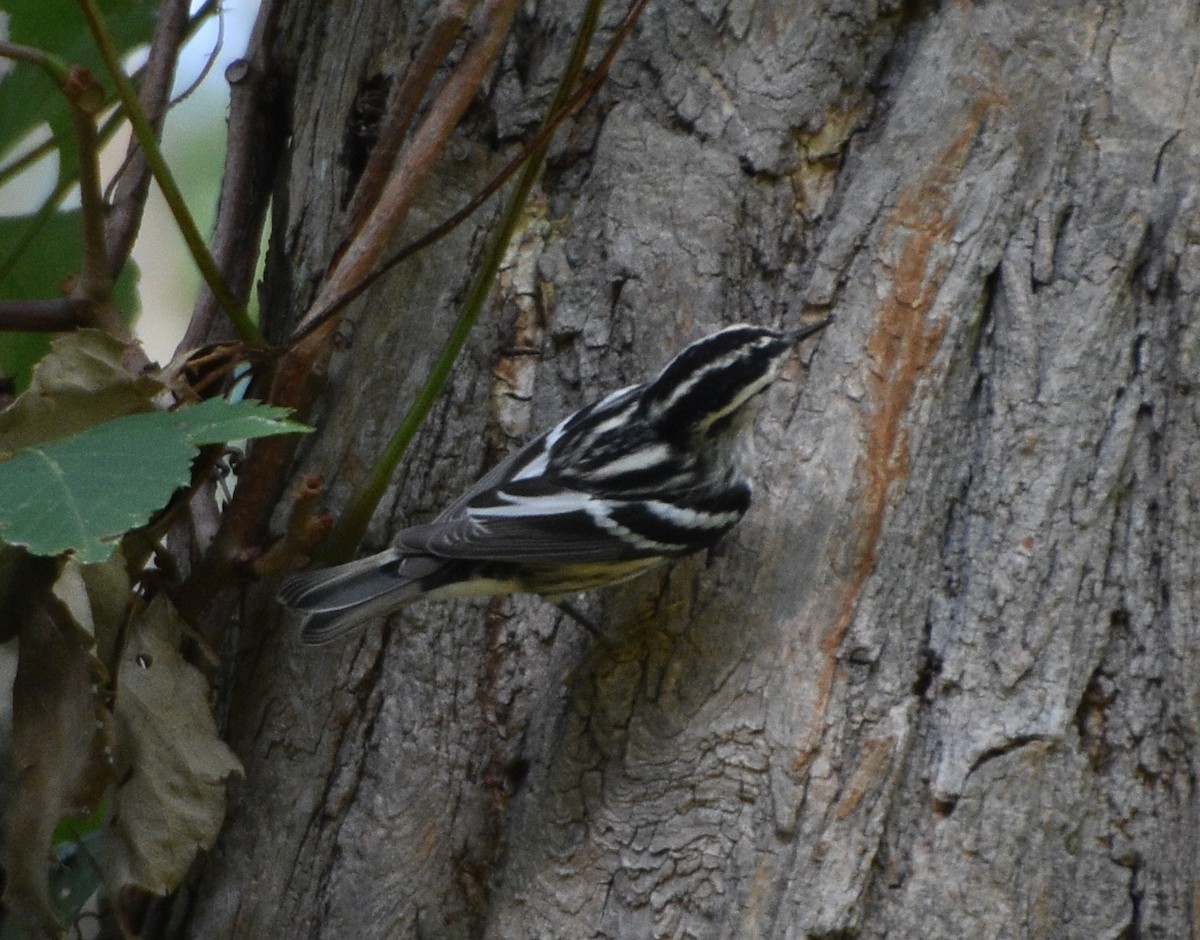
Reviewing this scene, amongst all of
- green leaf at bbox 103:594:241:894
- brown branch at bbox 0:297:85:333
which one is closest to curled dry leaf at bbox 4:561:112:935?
green leaf at bbox 103:594:241:894

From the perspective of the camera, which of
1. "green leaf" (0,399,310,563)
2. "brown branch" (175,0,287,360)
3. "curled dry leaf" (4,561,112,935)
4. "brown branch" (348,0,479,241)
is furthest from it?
"brown branch" (175,0,287,360)

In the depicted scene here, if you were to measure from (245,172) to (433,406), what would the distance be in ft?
2.65

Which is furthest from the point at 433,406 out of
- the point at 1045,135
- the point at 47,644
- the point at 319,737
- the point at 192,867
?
the point at 1045,135

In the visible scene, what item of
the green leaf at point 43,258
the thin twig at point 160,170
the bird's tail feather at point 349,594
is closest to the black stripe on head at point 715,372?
the bird's tail feather at point 349,594

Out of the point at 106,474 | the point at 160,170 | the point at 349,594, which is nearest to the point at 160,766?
the point at 349,594

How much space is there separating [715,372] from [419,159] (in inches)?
26.9

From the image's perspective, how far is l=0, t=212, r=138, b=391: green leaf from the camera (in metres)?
2.96

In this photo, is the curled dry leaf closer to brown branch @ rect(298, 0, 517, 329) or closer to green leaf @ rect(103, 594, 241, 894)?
green leaf @ rect(103, 594, 241, 894)

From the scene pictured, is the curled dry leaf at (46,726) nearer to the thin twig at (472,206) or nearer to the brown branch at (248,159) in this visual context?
the thin twig at (472,206)

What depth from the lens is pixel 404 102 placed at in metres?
2.56

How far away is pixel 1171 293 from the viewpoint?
2488 millimetres

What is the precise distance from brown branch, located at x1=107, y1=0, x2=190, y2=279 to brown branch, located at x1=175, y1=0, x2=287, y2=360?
169mm

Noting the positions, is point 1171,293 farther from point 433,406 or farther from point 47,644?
point 47,644

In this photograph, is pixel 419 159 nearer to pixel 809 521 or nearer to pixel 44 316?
pixel 44 316
